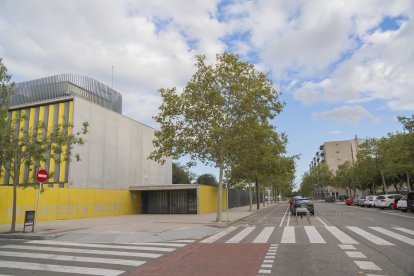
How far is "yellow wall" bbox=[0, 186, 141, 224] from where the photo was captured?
23.6 m

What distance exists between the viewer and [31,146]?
17.2 m

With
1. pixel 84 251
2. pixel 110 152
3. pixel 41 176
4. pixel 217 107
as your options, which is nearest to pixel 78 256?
pixel 84 251

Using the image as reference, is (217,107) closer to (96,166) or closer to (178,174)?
(96,166)

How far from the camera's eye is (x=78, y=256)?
433 inches

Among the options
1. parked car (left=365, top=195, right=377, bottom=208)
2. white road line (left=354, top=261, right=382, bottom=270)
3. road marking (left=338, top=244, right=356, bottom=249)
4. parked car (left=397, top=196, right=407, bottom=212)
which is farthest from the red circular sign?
parked car (left=365, top=195, right=377, bottom=208)

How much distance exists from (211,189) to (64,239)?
1053 inches

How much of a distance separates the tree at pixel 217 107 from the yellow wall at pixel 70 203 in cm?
923

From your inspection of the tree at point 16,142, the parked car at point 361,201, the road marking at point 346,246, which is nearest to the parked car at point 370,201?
the parked car at point 361,201

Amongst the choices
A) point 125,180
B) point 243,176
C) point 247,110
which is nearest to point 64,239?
point 247,110

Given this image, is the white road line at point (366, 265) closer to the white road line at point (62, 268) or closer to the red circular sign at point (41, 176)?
the white road line at point (62, 268)

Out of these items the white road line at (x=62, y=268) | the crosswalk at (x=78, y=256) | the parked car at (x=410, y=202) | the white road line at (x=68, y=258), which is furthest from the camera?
the parked car at (x=410, y=202)

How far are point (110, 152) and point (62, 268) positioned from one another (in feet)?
99.3

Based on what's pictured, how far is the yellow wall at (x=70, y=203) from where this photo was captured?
77.5 ft

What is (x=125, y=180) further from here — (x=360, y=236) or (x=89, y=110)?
(x=360, y=236)
